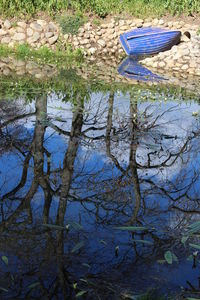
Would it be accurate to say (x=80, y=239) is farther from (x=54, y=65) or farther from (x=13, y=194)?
(x=54, y=65)

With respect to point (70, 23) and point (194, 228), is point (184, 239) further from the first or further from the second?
point (70, 23)

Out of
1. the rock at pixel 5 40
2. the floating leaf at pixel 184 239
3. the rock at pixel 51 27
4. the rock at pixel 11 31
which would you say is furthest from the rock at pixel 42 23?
the floating leaf at pixel 184 239

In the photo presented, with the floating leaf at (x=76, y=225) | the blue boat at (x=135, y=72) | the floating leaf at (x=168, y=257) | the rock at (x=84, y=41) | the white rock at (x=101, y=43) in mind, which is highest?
the white rock at (x=101, y=43)

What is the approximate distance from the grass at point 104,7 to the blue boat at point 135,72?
232 centimetres

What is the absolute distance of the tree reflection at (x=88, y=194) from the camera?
359 cm

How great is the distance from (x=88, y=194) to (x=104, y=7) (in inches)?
441

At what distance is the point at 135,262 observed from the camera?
3764 mm

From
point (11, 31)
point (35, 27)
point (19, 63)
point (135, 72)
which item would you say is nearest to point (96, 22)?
point (35, 27)

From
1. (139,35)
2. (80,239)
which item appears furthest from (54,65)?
(80,239)

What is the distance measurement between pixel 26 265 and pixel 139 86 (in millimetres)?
7080

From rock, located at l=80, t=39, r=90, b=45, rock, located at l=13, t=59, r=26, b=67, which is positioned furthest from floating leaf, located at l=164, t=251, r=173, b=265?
rock, located at l=80, t=39, r=90, b=45

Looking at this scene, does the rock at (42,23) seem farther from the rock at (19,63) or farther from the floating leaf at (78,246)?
the floating leaf at (78,246)

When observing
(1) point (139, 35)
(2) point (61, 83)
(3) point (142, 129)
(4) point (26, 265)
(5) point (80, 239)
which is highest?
(1) point (139, 35)

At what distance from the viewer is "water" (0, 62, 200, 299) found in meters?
3.49
